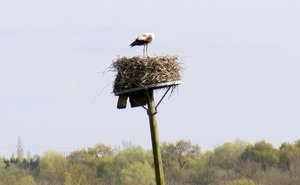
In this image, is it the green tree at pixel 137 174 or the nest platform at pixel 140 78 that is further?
the green tree at pixel 137 174

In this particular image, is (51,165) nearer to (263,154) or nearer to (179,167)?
(179,167)

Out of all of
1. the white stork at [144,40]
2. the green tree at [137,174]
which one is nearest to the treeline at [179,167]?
the green tree at [137,174]

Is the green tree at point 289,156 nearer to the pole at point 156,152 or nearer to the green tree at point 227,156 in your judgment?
the green tree at point 227,156

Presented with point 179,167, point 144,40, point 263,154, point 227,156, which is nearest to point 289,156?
point 263,154

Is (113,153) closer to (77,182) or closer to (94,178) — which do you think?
(94,178)

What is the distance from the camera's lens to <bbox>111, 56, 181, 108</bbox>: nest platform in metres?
10.0

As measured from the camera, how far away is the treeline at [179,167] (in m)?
72.1

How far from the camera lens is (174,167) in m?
85.2

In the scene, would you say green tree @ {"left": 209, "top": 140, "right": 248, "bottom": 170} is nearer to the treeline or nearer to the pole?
the treeline

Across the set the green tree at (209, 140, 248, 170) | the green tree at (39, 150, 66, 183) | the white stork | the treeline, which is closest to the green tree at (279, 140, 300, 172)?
the treeline

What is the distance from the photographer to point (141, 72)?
10.2 metres

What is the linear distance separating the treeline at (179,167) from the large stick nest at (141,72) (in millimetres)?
55647

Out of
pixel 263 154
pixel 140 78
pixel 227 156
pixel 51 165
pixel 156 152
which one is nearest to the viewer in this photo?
pixel 156 152

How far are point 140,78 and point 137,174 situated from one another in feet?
228
